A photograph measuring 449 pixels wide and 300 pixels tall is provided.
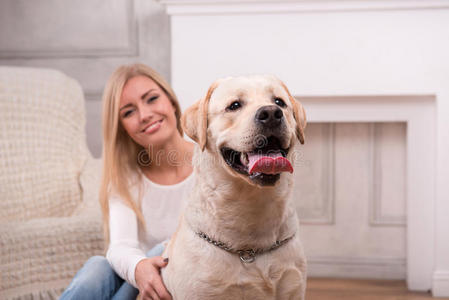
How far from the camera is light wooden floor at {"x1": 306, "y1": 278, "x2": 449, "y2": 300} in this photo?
2238 millimetres

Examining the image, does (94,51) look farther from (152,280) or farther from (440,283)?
(440,283)

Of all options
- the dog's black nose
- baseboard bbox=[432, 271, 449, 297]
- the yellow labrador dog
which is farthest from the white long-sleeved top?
baseboard bbox=[432, 271, 449, 297]

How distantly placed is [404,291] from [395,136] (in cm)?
87

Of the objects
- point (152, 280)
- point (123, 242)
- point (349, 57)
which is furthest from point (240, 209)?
point (349, 57)

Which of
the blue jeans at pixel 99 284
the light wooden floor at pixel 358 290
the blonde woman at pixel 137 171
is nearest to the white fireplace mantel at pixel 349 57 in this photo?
the light wooden floor at pixel 358 290

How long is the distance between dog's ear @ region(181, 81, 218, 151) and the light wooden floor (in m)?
1.51

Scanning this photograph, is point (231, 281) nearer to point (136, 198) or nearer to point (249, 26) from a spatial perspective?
point (136, 198)

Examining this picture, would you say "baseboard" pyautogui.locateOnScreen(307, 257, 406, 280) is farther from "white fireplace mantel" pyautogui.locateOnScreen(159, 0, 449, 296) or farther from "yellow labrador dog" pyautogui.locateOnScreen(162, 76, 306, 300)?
"yellow labrador dog" pyautogui.locateOnScreen(162, 76, 306, 300)

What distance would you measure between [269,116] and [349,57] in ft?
4.70

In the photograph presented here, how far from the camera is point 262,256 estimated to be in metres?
0.99

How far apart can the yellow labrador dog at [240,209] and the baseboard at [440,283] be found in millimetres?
1559

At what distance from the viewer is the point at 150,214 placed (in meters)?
1.52

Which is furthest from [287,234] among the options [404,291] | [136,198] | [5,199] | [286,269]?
[404,291]

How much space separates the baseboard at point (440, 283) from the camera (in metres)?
2.23
